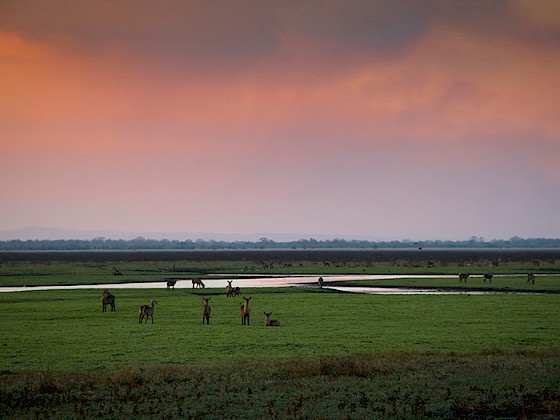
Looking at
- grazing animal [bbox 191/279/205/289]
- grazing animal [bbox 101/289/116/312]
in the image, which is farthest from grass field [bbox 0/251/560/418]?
grazing animal [bbox 191/279/205/289]

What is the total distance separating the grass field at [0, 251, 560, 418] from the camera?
15602mm

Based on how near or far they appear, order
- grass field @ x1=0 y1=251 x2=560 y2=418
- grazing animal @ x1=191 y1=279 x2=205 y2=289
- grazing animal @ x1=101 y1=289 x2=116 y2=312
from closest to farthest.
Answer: grass field @ x1=0 y1=251 x2=560 y2=418, grazing animal @ x1=101 y1=289 x2=116 y2=312, grazing animal @ x1=191 y1=279 x2=205 y2=289

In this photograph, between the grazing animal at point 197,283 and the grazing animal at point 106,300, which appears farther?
the grazing animal at point 197,283

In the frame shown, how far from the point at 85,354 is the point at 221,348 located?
5241mm

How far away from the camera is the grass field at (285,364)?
15.6m

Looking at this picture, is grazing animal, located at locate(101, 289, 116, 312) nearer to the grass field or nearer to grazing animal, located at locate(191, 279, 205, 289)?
the grass field

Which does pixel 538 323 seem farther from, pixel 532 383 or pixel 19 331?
pixel 19 331

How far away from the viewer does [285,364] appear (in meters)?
20.5

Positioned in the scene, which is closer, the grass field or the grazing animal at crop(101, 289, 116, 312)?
the grass field

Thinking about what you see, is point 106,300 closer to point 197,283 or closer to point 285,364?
point 285,364

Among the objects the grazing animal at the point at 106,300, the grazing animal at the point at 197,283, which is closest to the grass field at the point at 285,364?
the grazing animal at the point at 106,300

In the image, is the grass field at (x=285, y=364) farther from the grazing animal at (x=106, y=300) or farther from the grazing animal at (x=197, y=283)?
the grazing animal at (x=197, y=283)

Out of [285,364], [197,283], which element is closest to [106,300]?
[285,364]

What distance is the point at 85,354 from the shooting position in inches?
895
